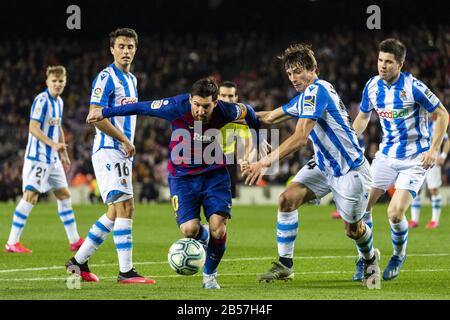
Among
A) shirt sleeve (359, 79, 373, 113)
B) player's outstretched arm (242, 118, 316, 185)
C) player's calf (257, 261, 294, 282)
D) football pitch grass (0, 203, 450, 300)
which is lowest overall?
football pitch grass (0, 203, 450, 300)

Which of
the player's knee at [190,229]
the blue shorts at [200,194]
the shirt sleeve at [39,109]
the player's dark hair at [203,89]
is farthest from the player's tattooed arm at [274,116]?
the shirt sleeve at [39,109]

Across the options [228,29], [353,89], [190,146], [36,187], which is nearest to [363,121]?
[190,146]

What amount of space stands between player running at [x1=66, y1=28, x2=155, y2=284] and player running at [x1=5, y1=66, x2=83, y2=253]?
3644 millimetres

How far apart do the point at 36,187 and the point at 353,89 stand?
17.5m

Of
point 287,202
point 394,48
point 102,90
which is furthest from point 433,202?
point 102,90

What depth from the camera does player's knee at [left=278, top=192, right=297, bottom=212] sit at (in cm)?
900

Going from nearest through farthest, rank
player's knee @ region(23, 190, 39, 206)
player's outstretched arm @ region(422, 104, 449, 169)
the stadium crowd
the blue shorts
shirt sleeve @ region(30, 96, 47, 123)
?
the blue shorts
player's outstretched arm @ region(422, 104, 449, 169)
shirt sleeve @ region(30, 96, 47, 123)
player's knee @ region(23, 190, 39, 206)
the stadium crowd

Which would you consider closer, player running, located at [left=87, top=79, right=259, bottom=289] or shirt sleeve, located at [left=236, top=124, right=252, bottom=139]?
player running, located at [left=87, top=79, right=259, bottom=289]

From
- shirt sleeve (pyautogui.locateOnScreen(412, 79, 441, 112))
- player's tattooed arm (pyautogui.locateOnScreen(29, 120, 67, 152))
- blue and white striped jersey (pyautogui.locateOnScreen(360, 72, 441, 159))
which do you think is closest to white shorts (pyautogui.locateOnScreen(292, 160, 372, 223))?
blue and white striped jersey (pyautogui.locateOnScreen(360, 72, 441, 159))

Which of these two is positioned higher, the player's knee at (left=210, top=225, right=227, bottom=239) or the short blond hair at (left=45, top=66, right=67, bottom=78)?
the short blond hair at (left=45, top=66, right=67, bottom=78)

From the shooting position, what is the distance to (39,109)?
13094mm

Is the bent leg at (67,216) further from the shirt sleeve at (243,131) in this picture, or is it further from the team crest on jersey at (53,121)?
the shirt sleeve at (243,131)

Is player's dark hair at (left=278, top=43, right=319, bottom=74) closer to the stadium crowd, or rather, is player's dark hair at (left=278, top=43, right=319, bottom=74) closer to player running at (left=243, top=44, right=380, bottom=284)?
player running at (left=243, top=44, right=380, bottom=284)

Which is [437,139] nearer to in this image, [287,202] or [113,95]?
[287,202]
